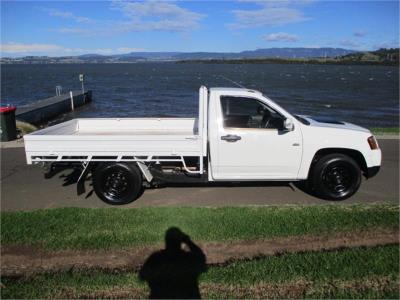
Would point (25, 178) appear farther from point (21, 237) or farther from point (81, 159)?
point (21, 237)

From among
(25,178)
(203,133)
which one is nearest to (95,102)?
(25,178)

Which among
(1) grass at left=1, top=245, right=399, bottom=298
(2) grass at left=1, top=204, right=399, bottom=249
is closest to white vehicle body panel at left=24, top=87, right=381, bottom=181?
(2) grass at left=1, top=204, right=399, bottom=249

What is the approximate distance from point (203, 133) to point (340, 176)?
7.93 feet

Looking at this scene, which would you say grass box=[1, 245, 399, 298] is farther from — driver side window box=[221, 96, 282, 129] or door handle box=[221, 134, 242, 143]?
driver side window box=[221, 96, 282, 129]

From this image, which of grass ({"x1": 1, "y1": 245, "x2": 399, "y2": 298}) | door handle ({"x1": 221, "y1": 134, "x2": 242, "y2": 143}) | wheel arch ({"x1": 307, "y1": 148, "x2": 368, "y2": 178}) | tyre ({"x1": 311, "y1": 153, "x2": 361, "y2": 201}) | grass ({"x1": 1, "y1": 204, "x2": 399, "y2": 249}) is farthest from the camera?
wheel arch ({"x1": 307, "y1": 148, "x2": 368, "y2": 178})

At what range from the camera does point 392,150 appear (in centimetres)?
1061

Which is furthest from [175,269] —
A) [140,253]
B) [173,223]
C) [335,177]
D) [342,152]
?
[342,152]

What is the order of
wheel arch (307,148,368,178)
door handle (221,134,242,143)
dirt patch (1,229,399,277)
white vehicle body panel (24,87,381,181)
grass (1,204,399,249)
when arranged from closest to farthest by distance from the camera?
dirt patch (1,229,399,277), grass (1,204,399,249), white vehicle body panel (24,87,381,181), door handle (221,134,242,143), wheel arch (307,148,368,178)

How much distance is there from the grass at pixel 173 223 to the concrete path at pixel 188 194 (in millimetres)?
461

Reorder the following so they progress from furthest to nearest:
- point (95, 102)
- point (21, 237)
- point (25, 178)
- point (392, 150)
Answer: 1. point (95, 102)
2. point (392, 150)
3. point (25, 178)
4. point (21, 237)

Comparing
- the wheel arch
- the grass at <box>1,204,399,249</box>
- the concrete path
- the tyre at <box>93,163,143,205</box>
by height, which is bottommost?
the concrete path

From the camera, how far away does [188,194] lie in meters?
7.27

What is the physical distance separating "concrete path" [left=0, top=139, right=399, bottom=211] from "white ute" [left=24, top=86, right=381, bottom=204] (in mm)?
349

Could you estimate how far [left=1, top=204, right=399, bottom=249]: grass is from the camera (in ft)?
17.4
